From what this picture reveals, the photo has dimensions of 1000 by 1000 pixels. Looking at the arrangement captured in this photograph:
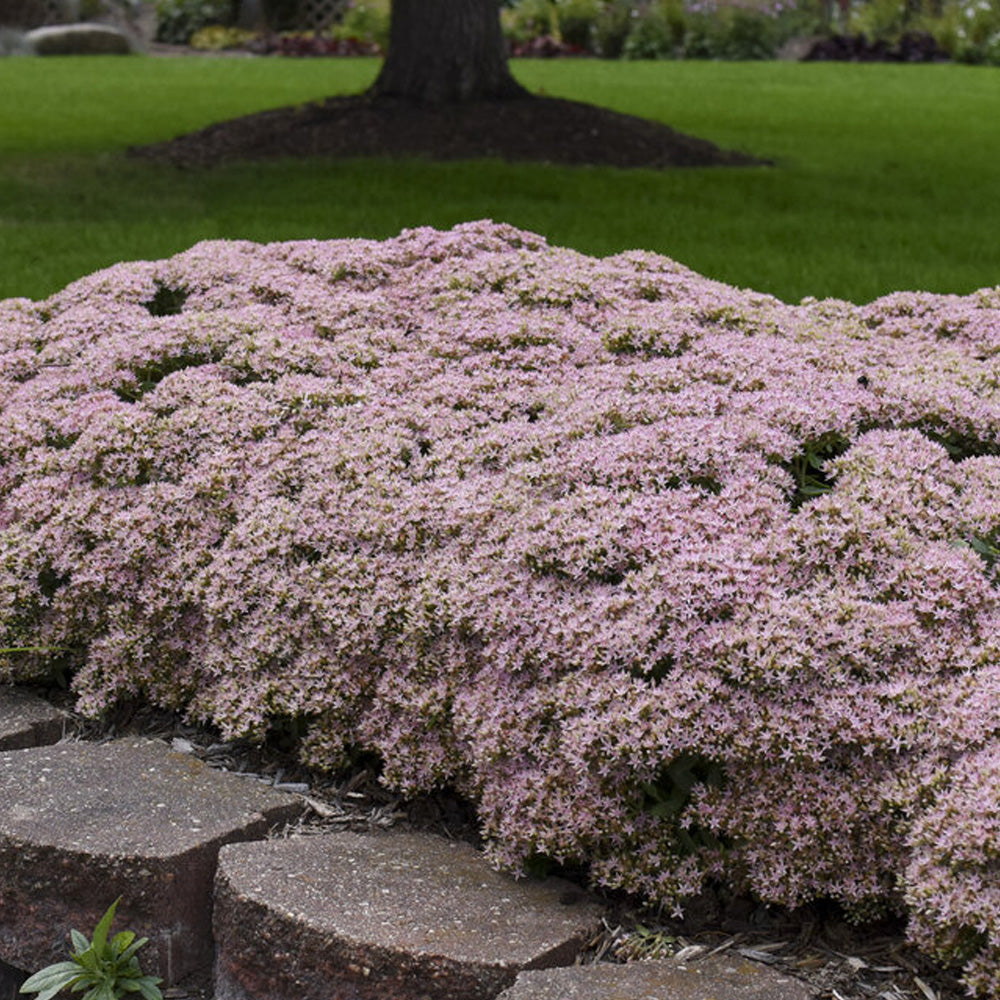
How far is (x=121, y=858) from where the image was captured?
2865 millimetres

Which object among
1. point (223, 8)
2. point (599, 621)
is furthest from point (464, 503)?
point (223, 8)

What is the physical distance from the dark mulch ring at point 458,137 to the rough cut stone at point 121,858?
991 centimetres

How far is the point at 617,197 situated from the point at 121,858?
8.55 metres

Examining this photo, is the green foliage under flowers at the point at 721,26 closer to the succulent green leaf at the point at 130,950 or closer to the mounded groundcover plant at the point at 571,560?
the mounded groundcover plant at the point at 571,560

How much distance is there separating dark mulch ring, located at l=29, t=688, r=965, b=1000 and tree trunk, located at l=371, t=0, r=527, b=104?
35.5 feet

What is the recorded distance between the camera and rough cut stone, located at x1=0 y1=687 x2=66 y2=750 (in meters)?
3.55

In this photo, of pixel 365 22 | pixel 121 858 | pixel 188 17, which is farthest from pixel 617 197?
pixel 188 17

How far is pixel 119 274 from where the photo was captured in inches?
210

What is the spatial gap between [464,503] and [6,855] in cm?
130

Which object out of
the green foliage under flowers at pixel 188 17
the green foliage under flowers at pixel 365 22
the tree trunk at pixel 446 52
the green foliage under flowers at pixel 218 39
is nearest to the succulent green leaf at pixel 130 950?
the tree trunk at pixel 446 52

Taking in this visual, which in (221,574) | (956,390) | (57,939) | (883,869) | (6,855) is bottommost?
(57,939)

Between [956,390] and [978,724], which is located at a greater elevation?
[956,390]

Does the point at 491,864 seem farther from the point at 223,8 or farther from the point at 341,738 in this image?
the point at 223,8

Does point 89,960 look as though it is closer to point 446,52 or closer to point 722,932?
point 722,932
